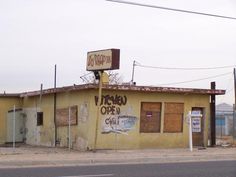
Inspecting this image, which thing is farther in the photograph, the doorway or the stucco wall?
the doorway

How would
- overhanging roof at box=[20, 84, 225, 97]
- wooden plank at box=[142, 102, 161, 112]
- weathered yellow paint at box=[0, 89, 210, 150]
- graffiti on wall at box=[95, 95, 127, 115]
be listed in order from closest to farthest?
overhanging roof at box=[20, 84, 225, 97], weathered yellow paint at box=[0, 89, 210, 150], graffiti on wall at box=[95, 95, 127, 115], wooden plank at box=[142, 102, 161, 112]

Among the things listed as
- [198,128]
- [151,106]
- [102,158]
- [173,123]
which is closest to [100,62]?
[151,106]

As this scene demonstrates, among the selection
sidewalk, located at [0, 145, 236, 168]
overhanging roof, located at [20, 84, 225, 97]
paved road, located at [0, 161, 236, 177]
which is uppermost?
overhanging roof, located at [20, 84, 225, 97]

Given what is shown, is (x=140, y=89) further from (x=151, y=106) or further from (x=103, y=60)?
(x=103, y=60)

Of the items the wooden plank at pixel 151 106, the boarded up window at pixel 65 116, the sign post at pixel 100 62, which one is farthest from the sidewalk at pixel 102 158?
the boarded up window at pixel 65 116

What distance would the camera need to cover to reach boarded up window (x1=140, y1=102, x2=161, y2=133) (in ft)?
93.9

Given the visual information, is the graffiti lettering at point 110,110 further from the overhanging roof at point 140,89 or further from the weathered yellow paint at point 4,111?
the weathered yellow paint at point 4,111

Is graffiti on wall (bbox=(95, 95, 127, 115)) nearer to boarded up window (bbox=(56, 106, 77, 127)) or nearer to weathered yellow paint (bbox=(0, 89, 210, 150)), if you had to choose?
weathered yellow paint (bbox=(0, 89, 210, 150))

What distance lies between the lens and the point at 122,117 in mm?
28047

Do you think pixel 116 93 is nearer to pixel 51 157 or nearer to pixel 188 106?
pixel 188 106

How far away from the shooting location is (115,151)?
1038 inches

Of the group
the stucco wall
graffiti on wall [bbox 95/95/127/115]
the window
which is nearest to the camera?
the stucco wall

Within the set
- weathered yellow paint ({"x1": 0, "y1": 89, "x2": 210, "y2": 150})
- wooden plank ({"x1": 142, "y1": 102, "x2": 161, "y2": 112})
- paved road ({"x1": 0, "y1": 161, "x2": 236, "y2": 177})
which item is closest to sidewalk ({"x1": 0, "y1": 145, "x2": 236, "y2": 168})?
paved road ({"x1": 0, "y1": 161, "x2": 236, "y2": 177})

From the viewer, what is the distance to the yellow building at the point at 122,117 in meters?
27.3
